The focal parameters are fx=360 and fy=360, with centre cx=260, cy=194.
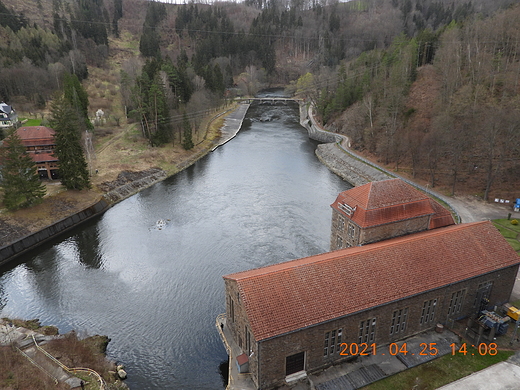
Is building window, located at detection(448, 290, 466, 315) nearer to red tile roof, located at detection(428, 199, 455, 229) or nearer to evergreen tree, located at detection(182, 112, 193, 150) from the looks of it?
red tile roof, located at detection(428, 199, 455, 229)

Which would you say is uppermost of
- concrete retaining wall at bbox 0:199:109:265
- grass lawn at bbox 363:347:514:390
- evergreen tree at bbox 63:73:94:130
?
evergreen tree at bbox 63:73:94:130

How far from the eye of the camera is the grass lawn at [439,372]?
21.5 metres

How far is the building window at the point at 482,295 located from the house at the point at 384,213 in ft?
22.1

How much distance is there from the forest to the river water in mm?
15858

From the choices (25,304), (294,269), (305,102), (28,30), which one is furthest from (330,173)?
(28,30)

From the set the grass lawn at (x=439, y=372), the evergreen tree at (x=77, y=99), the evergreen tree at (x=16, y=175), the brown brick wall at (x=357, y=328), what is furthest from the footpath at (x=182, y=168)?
the grass lawn at (x=439, y=372)

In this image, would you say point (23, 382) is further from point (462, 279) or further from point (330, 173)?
point (330, 173)

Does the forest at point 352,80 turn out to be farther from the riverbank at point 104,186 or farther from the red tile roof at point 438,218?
the red tile roof at point 438,218

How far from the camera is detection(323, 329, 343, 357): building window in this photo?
22.3 m

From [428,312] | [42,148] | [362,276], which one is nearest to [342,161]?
[428,312]

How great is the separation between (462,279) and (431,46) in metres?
71.8

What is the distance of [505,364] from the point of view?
23094mm

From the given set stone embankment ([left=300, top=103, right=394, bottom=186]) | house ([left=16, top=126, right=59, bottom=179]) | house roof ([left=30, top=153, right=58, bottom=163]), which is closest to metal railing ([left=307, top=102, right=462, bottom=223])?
stone embankment ([left=300, top=103, right=394, bottom=186])

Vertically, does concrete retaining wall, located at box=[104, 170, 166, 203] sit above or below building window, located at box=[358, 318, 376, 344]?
below
